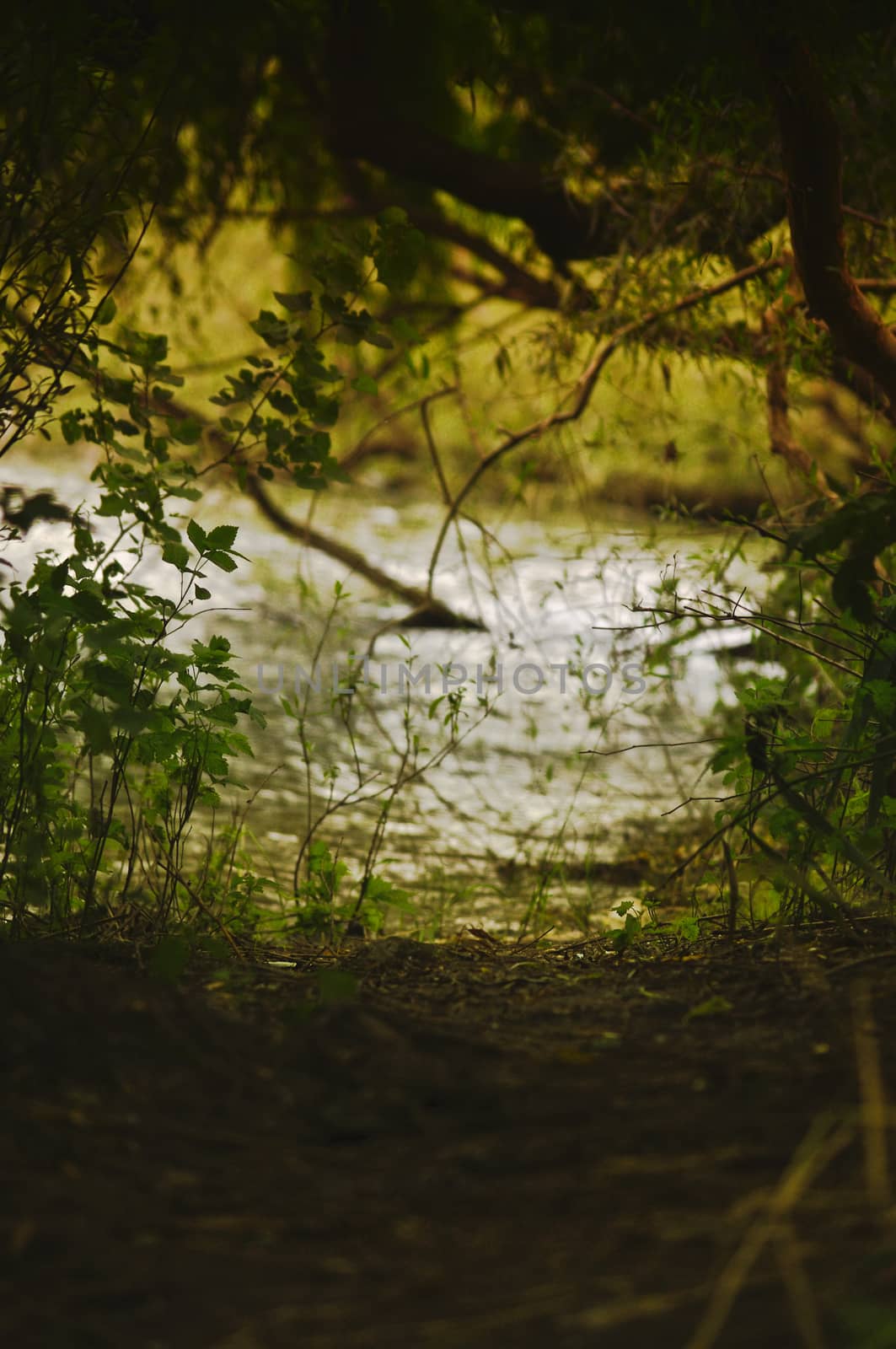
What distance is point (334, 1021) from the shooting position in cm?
164

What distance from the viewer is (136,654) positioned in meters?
2.22

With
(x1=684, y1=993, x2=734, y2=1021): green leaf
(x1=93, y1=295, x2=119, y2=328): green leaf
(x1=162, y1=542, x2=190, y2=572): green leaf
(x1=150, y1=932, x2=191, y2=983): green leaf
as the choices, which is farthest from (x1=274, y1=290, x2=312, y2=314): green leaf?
(x1=684, y1=993, x2=734, y2=1021): green leaf

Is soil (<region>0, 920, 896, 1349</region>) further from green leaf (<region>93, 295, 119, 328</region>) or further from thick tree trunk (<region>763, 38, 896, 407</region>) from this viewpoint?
thick tree trunk (<region>763, 38, 896, 407</region>)

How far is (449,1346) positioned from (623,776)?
414 cm

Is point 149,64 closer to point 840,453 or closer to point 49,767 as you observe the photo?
point 49,767

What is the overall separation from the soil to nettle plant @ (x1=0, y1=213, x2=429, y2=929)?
51 cm

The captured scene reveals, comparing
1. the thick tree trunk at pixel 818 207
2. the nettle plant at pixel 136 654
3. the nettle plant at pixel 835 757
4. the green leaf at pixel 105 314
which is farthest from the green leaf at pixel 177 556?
the thick tree trunk at pixel 818 207

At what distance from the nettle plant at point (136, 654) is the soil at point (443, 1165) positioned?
508 mm

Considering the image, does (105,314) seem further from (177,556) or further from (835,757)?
(835,757)

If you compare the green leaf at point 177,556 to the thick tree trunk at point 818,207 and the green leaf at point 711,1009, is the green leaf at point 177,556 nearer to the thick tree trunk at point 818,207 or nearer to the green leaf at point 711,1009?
the green leaf at point 711,1009

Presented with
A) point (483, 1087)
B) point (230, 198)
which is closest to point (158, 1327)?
point (483, 1087)

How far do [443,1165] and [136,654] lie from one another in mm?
1221

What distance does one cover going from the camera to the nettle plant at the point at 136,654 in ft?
6.88

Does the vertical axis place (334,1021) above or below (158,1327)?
above
